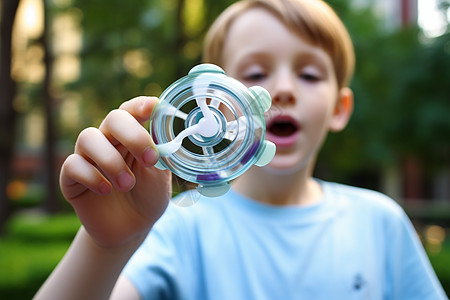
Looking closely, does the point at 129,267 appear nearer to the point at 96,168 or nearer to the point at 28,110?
the point at 96,168

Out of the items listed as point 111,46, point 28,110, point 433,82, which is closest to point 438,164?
point 433,82

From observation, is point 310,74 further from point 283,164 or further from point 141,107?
point 141,107

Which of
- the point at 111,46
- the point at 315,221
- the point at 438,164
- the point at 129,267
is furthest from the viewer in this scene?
the point at 111,46

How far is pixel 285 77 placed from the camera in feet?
4.71

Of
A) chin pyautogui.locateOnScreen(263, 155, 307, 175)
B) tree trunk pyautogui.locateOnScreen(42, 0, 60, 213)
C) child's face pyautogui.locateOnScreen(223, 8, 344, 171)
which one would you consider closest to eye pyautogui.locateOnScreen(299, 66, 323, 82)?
child's face pyautogui.locateOnScreen(223, 8, 344, 171)

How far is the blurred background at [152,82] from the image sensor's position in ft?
25.4

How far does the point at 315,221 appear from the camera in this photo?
1641mm

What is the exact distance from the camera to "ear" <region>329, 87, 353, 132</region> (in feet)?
6.06

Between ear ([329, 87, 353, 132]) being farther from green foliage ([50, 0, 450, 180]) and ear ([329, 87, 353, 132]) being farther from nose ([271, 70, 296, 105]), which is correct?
green foliage ([50, 0, 450, 180])

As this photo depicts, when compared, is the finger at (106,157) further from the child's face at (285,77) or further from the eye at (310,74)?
the eye at (310,74)

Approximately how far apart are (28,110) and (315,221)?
15717mm

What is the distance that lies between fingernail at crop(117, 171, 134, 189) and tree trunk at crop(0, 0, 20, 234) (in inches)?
294

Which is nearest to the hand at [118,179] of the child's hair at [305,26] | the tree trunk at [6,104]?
the child's hair at [305,26]

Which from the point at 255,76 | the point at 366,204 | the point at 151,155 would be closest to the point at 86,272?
the point at 151,155
